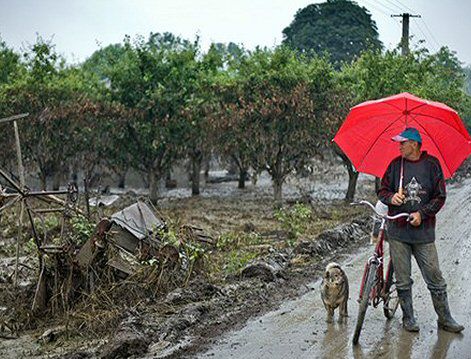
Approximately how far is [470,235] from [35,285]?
862 cm

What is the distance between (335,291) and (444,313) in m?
1.16

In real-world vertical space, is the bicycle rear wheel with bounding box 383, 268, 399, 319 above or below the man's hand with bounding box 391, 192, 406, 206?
below

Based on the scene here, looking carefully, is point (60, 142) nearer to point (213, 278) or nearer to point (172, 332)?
point (213, 278)

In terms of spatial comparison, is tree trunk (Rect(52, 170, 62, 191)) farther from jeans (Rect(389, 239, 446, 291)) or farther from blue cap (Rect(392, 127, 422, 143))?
blue cap (Rect(392, 127, 422, 143))

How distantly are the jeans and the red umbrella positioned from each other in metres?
0.93

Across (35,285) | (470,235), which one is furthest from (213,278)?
(470,235)

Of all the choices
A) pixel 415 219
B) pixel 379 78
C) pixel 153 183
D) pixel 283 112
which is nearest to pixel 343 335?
pixel 415 219

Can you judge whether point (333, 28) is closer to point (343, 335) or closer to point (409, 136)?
point (409, 136)

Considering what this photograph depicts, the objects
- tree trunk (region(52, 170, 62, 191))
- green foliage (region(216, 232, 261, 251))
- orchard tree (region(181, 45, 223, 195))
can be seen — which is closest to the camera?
green foliage (region(216, 232, 261, 251))

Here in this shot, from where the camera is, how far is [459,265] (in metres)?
10.8

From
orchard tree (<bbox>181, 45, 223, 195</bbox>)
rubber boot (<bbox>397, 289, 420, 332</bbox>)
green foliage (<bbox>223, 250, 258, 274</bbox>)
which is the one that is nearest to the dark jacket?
rubber boot (<bbox>397, 289, 420, 332</bbox>)

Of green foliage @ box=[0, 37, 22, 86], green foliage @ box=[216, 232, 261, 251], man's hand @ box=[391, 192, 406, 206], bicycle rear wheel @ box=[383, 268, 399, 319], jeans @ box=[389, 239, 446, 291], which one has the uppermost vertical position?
green foliage @ box=[0, 37, 22, 86]

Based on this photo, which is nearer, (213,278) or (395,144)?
(395,144)

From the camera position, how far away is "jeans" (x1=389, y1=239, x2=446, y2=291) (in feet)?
22.7
